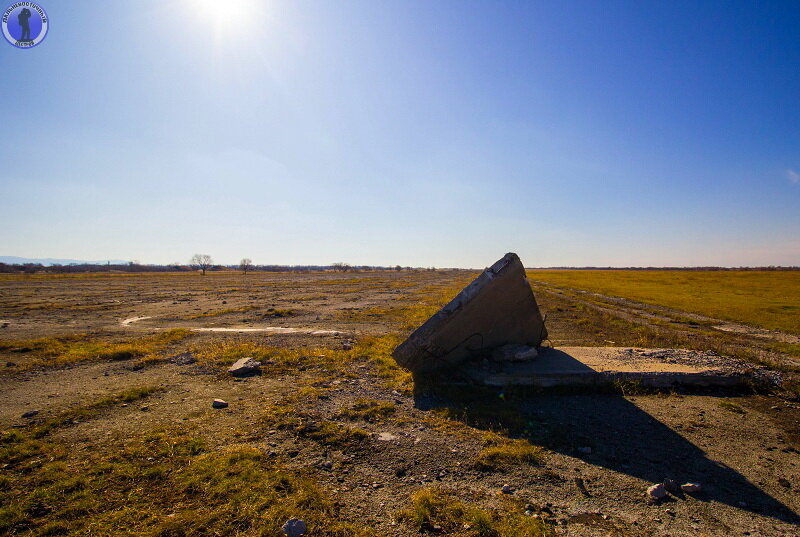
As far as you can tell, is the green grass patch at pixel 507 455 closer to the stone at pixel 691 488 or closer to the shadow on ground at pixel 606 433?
the shadow on ground at pixel 606 433

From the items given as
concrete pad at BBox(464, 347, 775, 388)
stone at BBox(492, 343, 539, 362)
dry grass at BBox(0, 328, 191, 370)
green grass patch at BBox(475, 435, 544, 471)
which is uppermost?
stone at BBox(492, 343, 539, 362)

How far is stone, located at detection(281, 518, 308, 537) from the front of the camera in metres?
2.81

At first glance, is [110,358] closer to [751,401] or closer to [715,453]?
[715,453]

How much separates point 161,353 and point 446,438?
8.33 m

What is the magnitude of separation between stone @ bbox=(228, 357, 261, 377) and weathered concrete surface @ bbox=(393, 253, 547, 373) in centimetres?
311

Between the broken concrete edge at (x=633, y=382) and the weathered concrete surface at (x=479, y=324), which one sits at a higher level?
the weathered concrete surface at (x=479, y=324)

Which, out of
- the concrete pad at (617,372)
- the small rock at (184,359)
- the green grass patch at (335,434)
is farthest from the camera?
the small rock at (184,359)

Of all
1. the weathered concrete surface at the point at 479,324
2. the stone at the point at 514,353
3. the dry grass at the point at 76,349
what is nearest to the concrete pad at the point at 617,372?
the stone at the point at 514,353

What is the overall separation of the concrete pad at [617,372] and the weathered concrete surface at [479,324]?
57 centimetres

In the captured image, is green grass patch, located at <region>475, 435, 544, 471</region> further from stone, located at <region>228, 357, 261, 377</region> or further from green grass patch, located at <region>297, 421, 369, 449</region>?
stone, located at <region>228, 357, 261, 377</region>

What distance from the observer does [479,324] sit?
24.6 feet

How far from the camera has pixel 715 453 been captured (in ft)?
14.1

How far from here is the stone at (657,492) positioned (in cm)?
338

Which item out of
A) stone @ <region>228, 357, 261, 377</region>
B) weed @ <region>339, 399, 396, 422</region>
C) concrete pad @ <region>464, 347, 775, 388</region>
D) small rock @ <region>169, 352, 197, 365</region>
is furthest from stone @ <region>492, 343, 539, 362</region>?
small rock @ <region>169, 352, 197, 365</region>
